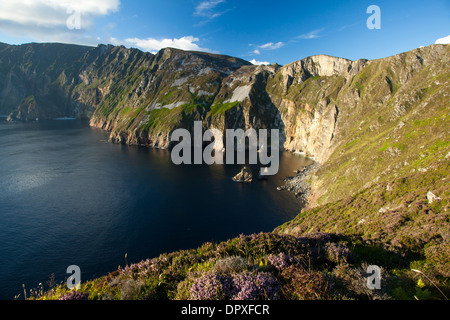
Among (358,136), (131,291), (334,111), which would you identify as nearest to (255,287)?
(131,291)

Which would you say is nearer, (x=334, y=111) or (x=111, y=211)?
(x=111, y=211)

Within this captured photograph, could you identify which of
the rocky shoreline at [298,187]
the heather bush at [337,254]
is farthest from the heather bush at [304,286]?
the rocky shoreline at [298,187]

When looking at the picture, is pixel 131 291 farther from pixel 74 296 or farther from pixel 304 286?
pixel 304 286

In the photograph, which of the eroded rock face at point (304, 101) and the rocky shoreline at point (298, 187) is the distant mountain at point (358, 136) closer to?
the eroded rock face at point (304, 101)

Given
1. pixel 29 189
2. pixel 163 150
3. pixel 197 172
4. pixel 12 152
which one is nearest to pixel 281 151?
pixel 197 172

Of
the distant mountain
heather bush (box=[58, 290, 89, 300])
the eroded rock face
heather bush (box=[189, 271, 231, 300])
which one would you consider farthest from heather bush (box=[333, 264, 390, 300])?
the eroded rock face

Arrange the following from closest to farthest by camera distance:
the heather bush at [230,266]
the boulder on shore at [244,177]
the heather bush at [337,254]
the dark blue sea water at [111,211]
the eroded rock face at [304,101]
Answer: the heather bush at [230,266] < the heather bush at [337,254] < the dark blue sea water at [111,211] < the eroded rock face at [304,101] < the boulder on shore at [244,177]

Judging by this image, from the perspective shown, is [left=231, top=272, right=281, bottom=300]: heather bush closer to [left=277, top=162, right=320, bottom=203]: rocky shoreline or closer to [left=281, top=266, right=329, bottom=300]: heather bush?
[left=281, top=266, right=329, bottom=300]: heather bush

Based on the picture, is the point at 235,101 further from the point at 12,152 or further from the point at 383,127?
the point at 12,152
